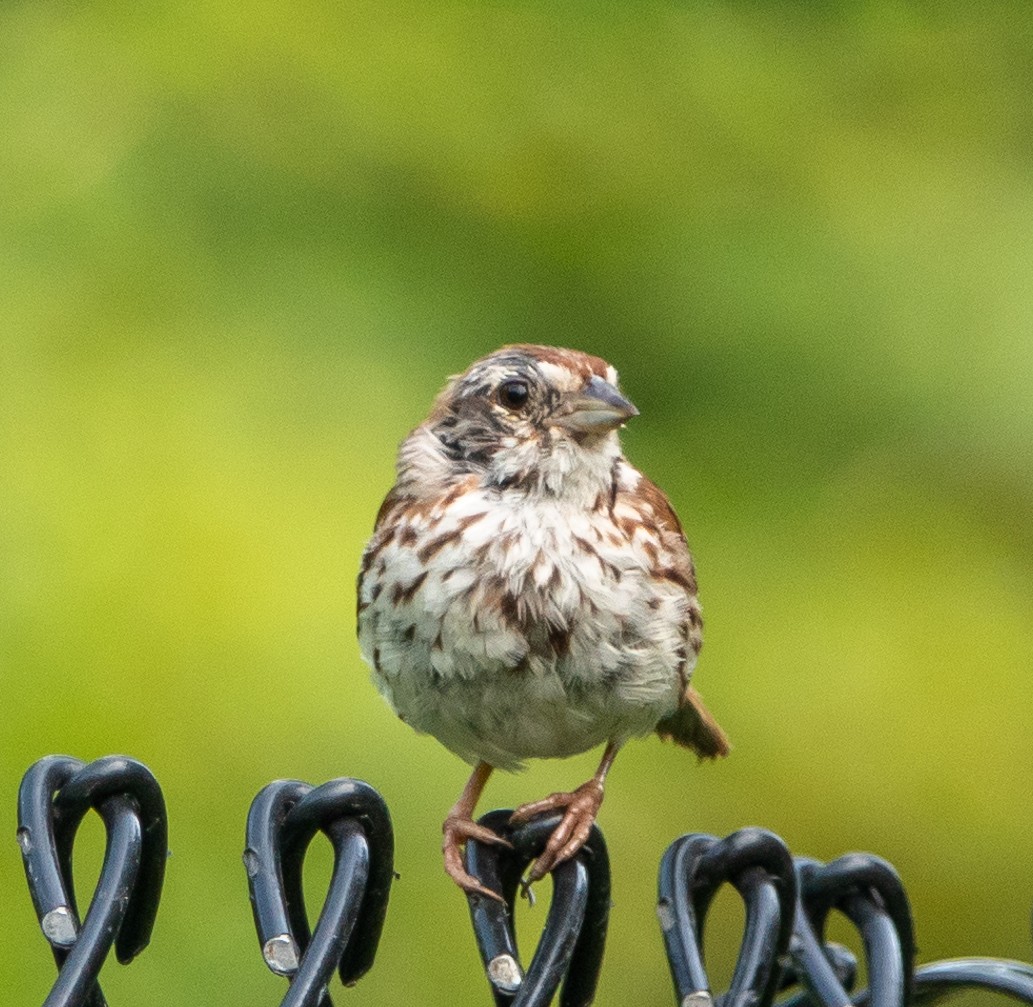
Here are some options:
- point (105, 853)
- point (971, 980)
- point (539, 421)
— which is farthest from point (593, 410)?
point (105, 853)

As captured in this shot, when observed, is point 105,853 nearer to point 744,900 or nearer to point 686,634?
point 744,900

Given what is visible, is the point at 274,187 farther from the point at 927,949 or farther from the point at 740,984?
the point at 740,984

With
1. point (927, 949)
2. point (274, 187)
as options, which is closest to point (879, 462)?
point (927, 949)

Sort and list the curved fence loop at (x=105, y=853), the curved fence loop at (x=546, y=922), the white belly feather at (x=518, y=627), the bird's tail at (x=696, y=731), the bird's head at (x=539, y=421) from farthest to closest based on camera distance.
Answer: the bird's tail at (x=696, y=731) < the bird's head at (x=539, y=421) < the white belly feather at (x=518, y=627) < the curved fence loop at (x=546, y=922) < the curved fence loop at (x=105, y=853)

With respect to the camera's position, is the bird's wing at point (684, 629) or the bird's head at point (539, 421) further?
the bird's wing at point (684, 629)

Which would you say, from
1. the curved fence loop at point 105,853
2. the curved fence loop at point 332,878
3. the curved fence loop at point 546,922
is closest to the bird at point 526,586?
the curved fence loop at point 546,922

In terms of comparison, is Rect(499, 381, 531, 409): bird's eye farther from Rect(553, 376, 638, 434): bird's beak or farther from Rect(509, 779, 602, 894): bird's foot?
Rect(509, 779, 602, 894): bird's foot

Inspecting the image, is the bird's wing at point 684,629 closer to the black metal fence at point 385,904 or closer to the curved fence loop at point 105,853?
the black metal fence at point 385,904
